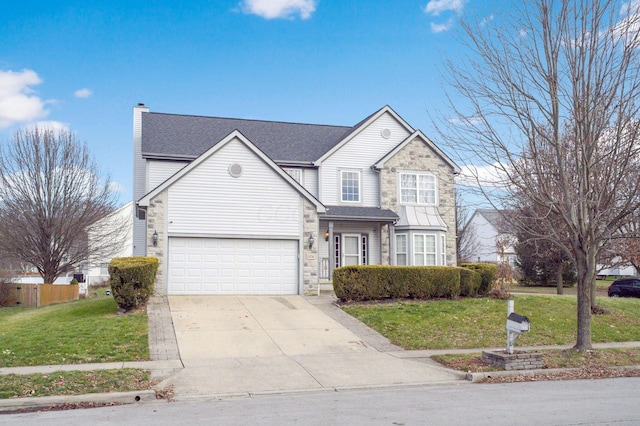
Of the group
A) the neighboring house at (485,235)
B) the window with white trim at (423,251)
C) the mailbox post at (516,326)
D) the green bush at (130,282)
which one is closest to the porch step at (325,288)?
the window with white trim at (423,251)

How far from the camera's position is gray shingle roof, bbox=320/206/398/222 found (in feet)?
81.6

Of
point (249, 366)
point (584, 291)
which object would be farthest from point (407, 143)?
point (249, 366)

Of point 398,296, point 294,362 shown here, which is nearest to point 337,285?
point 398,296

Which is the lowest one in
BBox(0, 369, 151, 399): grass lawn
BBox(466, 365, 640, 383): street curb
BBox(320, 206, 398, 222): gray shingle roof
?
BBox(466, 365, 640, 383): street curb

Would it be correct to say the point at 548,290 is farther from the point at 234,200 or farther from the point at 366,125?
the point at 234,200

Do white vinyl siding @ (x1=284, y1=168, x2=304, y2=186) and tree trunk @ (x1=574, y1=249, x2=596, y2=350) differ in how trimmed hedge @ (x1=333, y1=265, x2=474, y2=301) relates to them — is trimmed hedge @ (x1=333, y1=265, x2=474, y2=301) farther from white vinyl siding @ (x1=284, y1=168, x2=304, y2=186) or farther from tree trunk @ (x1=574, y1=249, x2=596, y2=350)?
white vinyl siding @ (x1=284, y1=168, x2=304, y2=186)

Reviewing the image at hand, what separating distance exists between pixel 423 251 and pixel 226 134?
33.8 feet

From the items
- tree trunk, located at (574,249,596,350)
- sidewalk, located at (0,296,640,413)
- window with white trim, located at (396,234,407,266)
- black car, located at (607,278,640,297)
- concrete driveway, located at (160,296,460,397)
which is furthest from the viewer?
black car, located at (607,278,640,297)

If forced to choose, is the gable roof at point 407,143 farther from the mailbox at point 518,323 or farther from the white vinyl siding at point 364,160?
the mailbox at point 518,323

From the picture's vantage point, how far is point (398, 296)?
19703 millimetres

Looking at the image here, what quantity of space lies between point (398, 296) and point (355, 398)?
10146 mm

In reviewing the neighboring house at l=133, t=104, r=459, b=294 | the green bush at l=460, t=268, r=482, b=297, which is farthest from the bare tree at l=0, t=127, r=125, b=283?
the green bush at l=460, t=268, r=482, b=297

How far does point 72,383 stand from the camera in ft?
33.6

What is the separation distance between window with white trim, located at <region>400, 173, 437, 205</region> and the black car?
12.7 m
